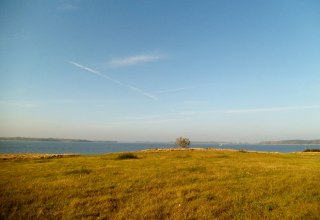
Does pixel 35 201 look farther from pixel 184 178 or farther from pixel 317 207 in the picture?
pixel 317 207

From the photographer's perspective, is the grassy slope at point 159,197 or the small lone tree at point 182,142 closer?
the grassy slope at point 159,197

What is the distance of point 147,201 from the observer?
15.7m

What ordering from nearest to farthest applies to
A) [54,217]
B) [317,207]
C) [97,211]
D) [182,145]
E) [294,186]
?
[54,217] < [97,211] < [317,207] < [294,186] < [182,145]

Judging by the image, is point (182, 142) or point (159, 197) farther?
point (182, 142)

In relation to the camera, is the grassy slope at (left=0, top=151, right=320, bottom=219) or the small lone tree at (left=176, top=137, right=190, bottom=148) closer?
the grassy slope at (left=0, top=151, right=320, bottom=219)

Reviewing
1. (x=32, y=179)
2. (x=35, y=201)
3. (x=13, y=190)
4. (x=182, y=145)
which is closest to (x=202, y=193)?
(x=35, y=201)

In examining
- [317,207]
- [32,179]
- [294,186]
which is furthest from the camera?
[32,179]

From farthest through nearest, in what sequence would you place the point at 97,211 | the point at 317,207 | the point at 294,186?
the point at 294,186
the point at 317,207
the point at 97,211

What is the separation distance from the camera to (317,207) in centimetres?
1506

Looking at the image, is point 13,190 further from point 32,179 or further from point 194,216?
point 194,216

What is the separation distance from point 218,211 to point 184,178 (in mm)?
8747

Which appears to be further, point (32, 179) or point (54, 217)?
point (32, 179)

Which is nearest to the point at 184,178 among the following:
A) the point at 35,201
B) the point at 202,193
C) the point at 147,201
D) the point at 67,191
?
the point at 202,193

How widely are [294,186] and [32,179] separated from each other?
66.6 feet
